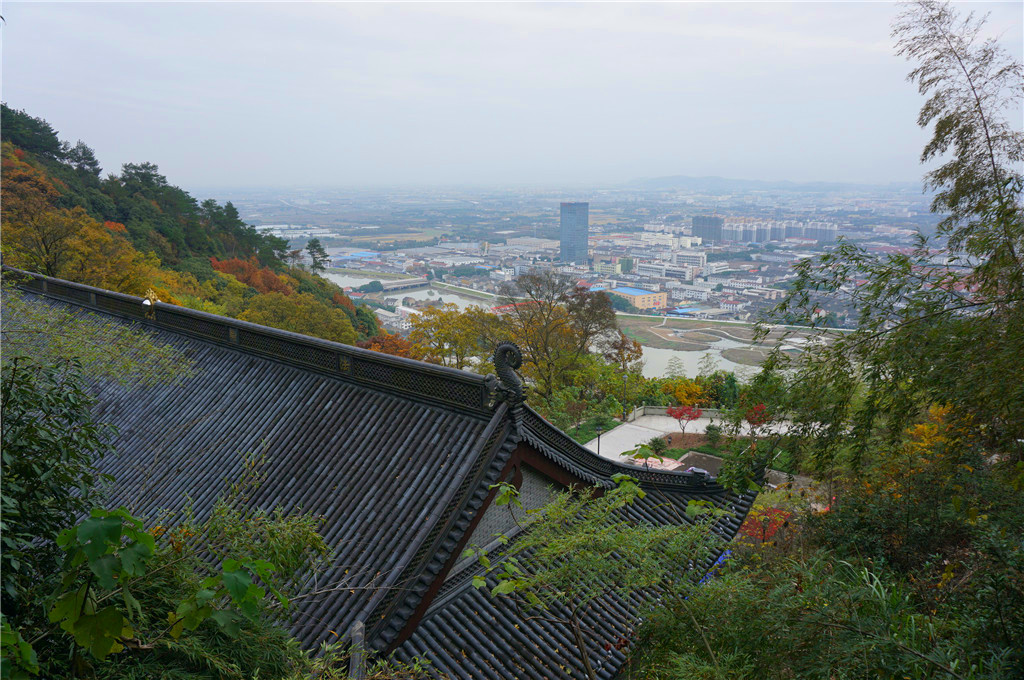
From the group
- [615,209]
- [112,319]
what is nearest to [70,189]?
[112,319]

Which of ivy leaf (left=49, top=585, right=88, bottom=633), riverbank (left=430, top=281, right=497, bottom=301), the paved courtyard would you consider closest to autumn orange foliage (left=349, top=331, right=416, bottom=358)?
the paved courtyard

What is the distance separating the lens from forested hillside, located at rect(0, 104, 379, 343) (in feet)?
69.8

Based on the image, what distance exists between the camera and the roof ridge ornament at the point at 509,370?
5.86 m

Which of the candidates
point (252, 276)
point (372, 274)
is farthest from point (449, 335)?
point (372, 274)

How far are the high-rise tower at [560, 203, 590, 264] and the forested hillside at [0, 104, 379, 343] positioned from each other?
34.1 meters

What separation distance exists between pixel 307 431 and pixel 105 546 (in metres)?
5.03

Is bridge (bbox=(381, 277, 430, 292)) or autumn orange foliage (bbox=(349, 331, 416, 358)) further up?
autumn orange foliage (bbox=(349, 331, 416, 358))

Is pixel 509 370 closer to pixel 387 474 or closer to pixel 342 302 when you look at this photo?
pixel 387 474

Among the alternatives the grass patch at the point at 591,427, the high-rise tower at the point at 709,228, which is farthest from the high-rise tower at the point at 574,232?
the grass patch at the point at 591,427

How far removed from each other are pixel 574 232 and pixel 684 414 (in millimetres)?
51412

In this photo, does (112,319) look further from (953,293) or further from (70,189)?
(70,189)

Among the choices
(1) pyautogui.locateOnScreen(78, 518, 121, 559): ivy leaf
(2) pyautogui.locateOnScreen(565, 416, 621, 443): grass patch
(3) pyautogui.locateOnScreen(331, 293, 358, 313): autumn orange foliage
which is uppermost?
(1) pyautogui.locateOnScreen(78, 518, 121, 559): ivy leaf

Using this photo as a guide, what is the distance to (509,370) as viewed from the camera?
5938mm

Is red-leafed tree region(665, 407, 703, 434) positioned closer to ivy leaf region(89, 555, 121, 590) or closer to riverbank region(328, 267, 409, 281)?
ivy leaf region(89, 555, 121, 590)
